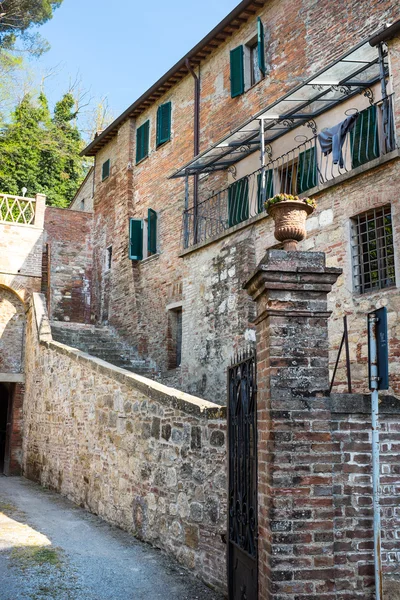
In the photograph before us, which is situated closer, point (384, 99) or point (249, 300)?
point (384, 99)

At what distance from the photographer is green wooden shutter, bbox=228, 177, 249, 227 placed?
1170 centimetres

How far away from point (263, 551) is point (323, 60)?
9265mm

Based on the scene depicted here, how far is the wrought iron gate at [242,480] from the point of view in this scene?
15.1 feet

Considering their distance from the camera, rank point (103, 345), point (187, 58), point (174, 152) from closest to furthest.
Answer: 1. point (187, 58)
2. point (103, 345)
3. point (174, 152)

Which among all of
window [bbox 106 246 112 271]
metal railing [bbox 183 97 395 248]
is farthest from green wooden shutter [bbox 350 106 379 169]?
window [bbox 106 246 112 271]

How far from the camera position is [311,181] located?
409 inches

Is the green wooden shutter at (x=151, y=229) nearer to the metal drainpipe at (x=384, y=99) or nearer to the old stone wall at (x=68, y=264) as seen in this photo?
the old stone wall at (x=68, y=264)

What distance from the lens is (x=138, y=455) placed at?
24.4 ft

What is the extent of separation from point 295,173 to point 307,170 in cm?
79

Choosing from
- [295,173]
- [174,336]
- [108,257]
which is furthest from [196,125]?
[108,257]

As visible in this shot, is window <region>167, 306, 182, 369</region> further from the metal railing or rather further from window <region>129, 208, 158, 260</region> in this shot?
window <region>129, 208, 158, 260</region>

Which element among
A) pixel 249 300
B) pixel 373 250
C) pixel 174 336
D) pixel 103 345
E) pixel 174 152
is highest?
pixel 174 152

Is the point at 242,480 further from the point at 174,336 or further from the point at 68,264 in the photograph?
the point at 68,264

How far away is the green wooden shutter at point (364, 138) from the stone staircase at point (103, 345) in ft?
22.8
